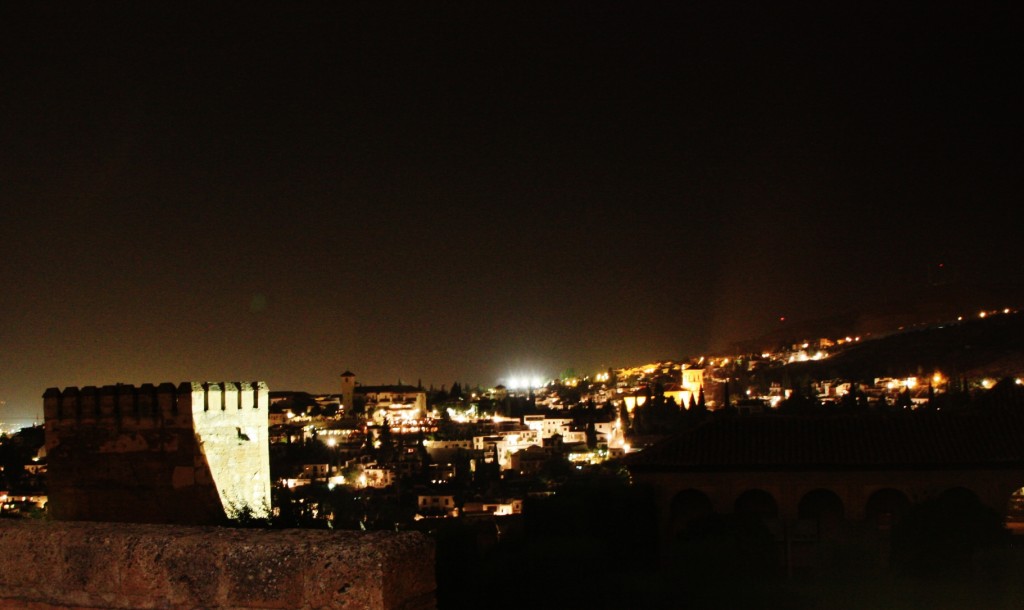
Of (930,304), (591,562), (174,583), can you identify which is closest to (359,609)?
(174,583)

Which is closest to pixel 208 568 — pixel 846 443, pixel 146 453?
pixel 146 453

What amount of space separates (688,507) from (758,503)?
53.4 inches

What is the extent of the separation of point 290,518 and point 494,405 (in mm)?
131731

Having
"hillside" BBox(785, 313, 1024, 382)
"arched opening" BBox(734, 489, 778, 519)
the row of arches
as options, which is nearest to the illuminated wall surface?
the row of arches

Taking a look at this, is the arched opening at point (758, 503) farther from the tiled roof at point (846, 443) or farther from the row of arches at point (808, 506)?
the tiled roof at point (846, 443)

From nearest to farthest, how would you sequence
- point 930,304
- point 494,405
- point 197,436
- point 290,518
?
1. point 197,436
2. point 290,518
3. point 494,405
4. point 930,304

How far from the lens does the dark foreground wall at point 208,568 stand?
2889 mm

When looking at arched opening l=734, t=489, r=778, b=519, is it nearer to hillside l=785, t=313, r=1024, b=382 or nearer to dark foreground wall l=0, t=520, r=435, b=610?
dark foreground wall l=0, t=520, r=435, b=610

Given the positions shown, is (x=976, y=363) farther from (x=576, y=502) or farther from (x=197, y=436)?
(x=197, y=436)

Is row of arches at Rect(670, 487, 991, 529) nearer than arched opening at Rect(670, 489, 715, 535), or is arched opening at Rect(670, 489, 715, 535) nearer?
row of arches at Rect(670, 487, 991, 529)

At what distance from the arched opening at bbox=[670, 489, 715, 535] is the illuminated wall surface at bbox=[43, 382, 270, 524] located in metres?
10.6

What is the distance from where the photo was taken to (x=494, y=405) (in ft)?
469

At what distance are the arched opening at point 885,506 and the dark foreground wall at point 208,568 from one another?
17968mm

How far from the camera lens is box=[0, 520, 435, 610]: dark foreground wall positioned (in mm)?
2889
